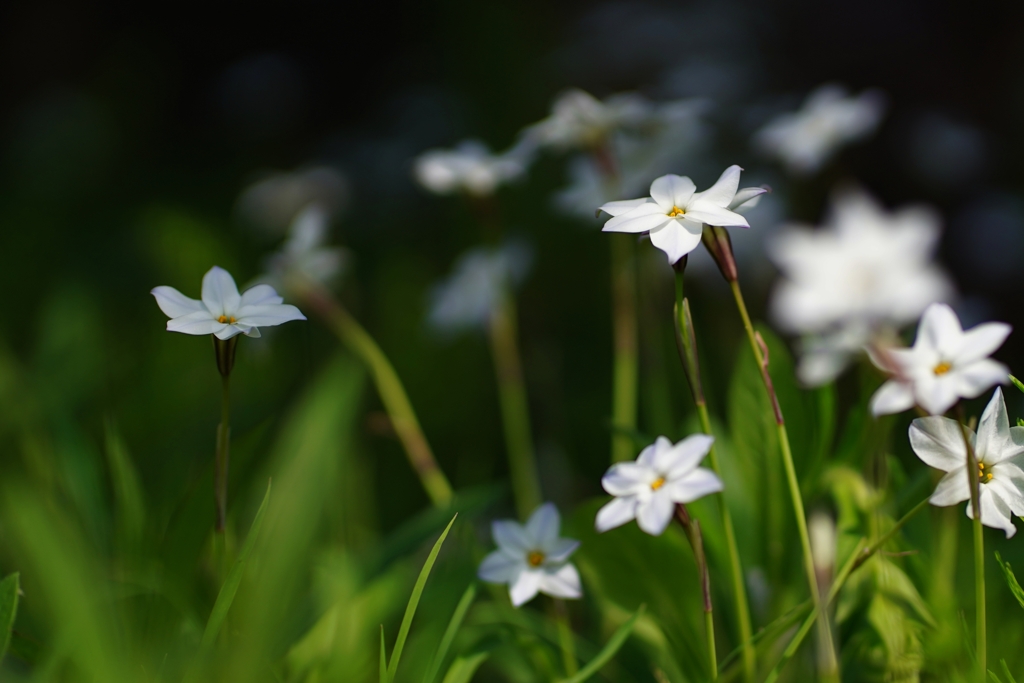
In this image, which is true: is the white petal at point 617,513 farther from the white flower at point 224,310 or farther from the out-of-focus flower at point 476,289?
the out-of-focus flower at point 476,289

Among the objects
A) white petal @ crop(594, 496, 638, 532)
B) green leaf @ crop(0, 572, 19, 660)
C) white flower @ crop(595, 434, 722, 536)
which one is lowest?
green leaf @ crop(0, 572, 19, 660)

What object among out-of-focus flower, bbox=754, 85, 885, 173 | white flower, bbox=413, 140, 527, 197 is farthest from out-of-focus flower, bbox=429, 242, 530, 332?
out-of-focus flower, bbox=754, 85, 885, 173

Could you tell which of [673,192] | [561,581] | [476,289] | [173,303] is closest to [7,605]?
[173,303]

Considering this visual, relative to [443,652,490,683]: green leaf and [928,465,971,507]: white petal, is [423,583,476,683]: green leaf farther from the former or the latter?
[928,465,971,507]: white petal

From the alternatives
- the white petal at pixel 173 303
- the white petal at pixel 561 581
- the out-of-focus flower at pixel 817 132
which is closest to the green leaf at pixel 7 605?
the white petal at pixel 173 303

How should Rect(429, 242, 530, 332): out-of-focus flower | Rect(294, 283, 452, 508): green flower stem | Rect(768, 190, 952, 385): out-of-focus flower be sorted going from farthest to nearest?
Rect(768, 190, 952, 385): out-of-focus flower → Rect(429, 242, 530, 332): out-of-focus flower → Rect(294, 283, 452, 508): green flower stem

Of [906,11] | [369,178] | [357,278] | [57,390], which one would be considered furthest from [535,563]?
[906,11]

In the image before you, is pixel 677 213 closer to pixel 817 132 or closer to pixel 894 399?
pixel 894 399
